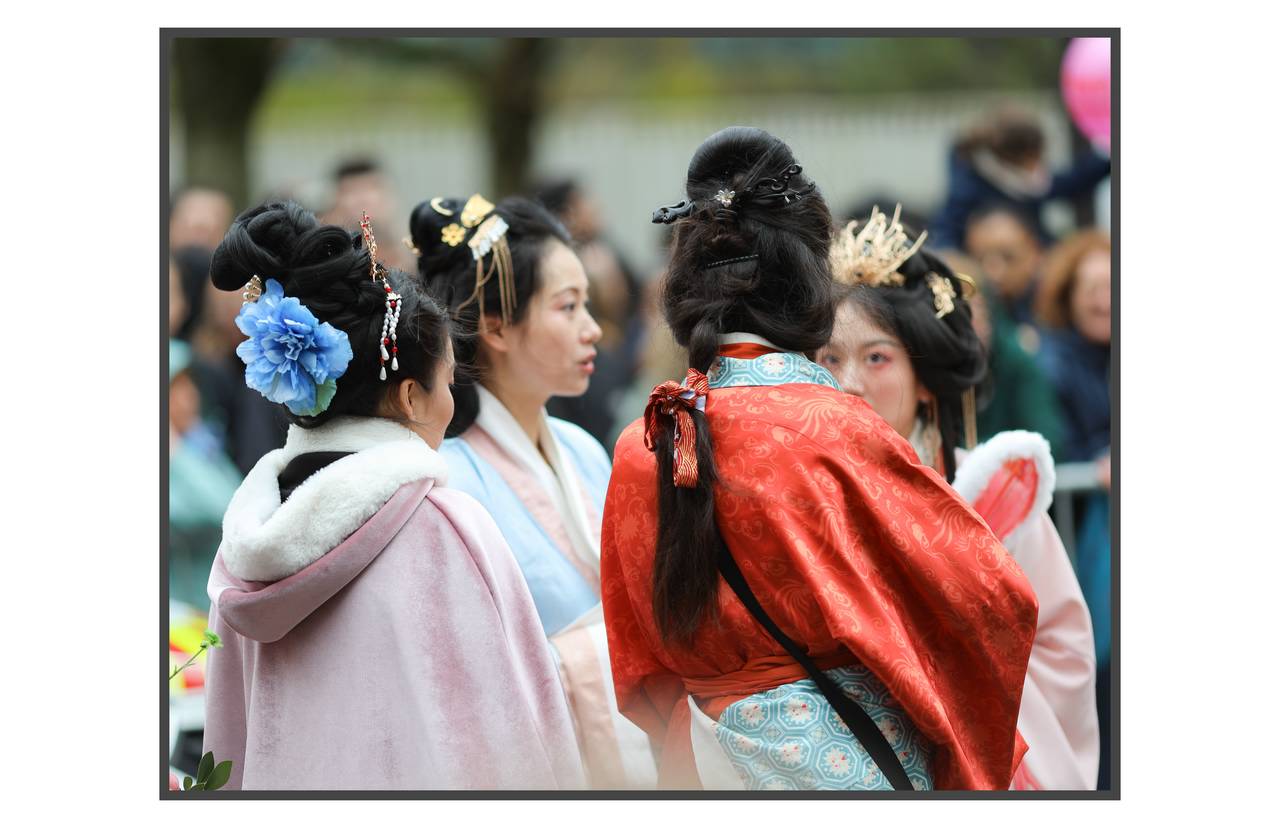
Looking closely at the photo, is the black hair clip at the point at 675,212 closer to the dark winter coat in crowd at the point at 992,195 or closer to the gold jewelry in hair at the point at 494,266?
the gold jewelry in hair at the point at 494,266

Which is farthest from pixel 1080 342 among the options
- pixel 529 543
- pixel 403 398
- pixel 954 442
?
pixel 403 398

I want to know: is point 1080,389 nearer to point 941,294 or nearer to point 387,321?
point 941,294

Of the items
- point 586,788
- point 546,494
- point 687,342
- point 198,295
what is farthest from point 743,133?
point 198,295

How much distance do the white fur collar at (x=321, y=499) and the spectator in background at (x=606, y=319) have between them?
2.78m

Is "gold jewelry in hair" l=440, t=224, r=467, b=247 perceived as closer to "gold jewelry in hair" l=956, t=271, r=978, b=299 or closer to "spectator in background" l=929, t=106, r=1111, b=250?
"gold jewelry in hair" l=956, t=271, r=978, b=299

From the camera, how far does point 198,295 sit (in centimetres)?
553

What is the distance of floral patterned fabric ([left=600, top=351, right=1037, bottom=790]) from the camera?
2568mm

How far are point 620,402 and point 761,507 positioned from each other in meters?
4.07

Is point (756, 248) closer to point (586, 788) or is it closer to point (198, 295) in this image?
point (586, 788)

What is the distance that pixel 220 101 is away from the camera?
7.72m

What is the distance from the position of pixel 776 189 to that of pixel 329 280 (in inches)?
33.9

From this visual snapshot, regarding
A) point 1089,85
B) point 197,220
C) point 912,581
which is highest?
point 1089,85

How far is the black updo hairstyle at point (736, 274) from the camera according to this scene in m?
2.62

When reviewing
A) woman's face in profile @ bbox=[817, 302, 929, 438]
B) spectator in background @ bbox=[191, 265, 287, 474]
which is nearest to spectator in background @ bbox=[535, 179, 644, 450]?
spectator in background @ bbox=[191, 265, 287, 474]
